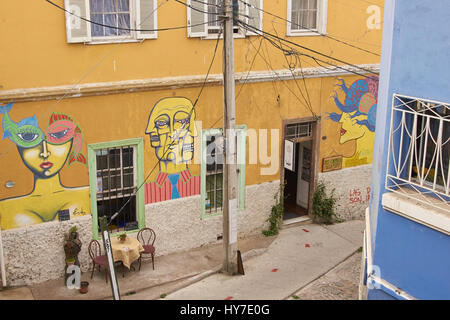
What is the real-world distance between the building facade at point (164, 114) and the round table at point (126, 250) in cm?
53

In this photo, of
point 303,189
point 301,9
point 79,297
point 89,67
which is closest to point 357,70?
point 301,9

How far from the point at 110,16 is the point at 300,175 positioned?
682 centimetres

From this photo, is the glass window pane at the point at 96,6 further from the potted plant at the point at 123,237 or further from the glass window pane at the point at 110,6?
the potted plant at the point at 123,237

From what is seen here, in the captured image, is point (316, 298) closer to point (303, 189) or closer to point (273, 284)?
point (273, 284)

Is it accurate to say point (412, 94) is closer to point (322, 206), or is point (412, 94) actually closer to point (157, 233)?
point (157, 233)

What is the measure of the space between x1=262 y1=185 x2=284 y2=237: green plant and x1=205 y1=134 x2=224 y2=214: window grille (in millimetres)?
1467

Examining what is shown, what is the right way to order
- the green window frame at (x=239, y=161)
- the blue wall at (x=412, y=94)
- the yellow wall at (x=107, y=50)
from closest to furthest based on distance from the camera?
the blue wall at (x=412, y=94)
the yellow wall at (x=107, y=50)
the green window frame at (x=239, y=161)

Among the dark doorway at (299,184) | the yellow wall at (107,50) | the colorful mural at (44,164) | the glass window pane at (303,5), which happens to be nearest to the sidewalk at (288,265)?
the dark doorway at (299,184)

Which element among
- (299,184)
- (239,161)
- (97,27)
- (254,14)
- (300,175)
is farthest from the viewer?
(299,184)

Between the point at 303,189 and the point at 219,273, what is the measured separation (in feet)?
14.2

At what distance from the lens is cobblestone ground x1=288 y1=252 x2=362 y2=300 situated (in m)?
10.8

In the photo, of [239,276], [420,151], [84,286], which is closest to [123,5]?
[84,286]

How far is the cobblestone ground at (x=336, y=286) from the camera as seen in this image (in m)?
10.8

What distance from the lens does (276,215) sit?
14.0m
